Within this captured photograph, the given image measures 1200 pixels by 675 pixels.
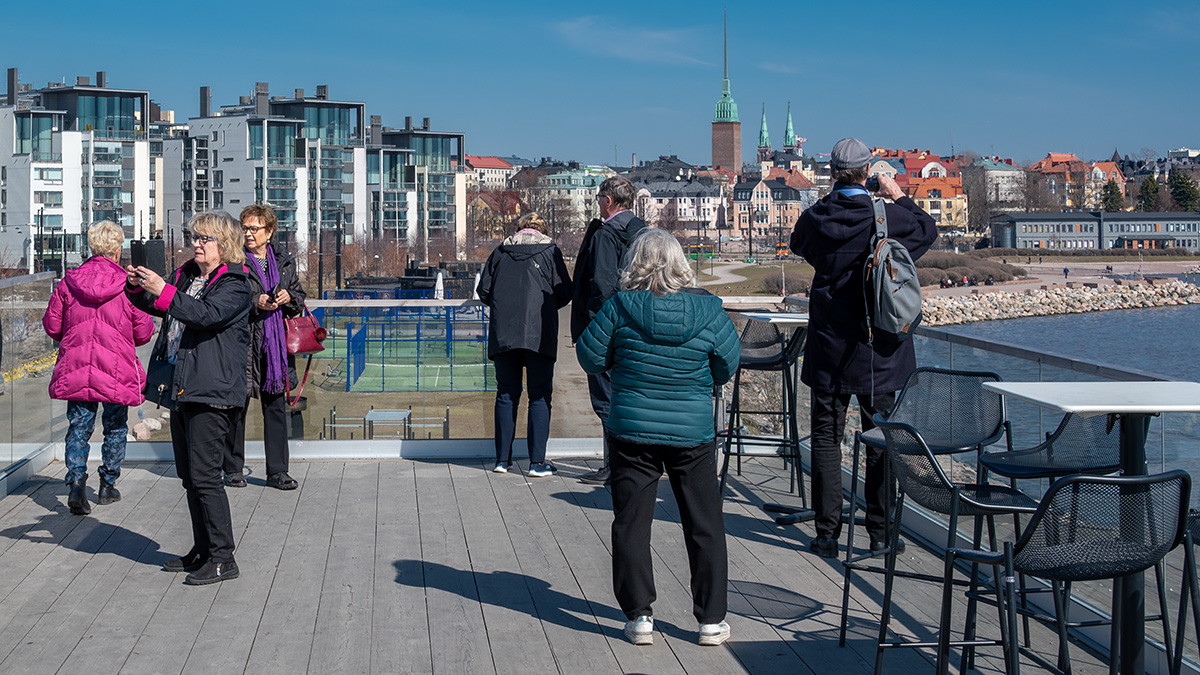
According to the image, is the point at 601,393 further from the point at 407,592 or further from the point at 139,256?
the point at 139,256

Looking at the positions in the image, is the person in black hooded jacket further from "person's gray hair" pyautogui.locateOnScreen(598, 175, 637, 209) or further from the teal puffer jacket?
the teal puffer jacket

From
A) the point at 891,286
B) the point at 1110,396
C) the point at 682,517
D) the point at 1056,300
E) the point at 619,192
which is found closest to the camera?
the point at 1110,396

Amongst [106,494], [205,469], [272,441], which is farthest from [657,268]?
[106,494]

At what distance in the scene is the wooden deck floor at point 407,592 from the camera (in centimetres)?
429

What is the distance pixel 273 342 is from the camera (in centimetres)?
685

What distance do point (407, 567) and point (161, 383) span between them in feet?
4.31

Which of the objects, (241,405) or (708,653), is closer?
(708,653)

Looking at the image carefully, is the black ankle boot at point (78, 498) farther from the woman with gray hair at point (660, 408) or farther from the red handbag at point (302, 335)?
the woman with gray hair at point (660, 408)

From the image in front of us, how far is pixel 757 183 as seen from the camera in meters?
177

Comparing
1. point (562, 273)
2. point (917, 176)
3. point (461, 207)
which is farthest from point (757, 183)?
point (562, 273)

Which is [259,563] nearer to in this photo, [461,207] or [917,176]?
[461,207]

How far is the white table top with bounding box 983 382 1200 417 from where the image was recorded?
3.41 meters

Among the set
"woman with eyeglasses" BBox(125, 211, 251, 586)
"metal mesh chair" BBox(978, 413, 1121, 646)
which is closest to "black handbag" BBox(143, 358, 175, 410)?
"woman with eyeglasses" BBox(125, 211, 251, 586)

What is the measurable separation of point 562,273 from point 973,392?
314cm
